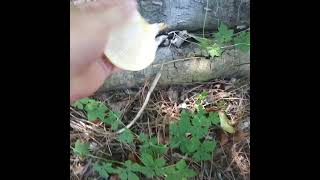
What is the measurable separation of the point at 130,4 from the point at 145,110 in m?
0.55

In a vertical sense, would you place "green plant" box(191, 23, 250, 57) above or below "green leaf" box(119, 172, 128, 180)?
above

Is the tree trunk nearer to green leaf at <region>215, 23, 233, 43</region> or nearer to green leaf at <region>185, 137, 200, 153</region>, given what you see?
green leaf at <region>215, 23, 233, 43</region>

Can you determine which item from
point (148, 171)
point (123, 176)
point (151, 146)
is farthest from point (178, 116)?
point (123, 176)

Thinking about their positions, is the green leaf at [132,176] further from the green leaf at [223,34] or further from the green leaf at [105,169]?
the green leaf at [223,34]

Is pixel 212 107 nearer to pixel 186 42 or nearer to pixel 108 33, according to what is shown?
pixel 186 42

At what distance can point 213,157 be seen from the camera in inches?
108

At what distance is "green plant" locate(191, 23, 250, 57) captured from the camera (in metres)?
2.70

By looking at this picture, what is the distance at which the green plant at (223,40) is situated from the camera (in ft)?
8.84

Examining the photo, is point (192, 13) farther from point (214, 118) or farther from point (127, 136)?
point (127, 136)

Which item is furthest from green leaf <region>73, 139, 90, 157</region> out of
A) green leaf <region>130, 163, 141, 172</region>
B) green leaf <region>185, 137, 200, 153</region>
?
green leaf <region>185, 137, 200, 153</region>

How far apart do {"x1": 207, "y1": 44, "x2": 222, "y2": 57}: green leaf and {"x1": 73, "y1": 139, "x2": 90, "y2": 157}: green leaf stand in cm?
80

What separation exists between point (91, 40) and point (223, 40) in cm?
67

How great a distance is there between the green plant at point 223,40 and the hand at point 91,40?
16.1 inches

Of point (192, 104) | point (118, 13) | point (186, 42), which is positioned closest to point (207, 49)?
point (186, 42)
